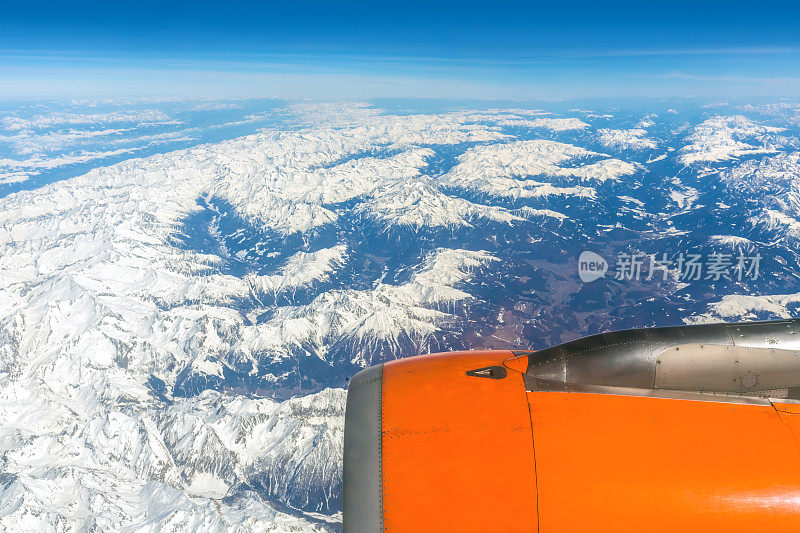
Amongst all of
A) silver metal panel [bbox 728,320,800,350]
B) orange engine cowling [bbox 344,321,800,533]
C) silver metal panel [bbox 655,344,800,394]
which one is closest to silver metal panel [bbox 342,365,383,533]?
orange engine cowling [bbox 344,321,800,533]

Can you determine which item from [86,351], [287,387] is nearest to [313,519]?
[287,387]

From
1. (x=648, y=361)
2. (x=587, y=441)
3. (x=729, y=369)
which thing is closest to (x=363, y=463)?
(x=587, y=441)

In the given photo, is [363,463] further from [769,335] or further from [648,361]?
[769,335]

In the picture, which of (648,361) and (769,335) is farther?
(769,335)

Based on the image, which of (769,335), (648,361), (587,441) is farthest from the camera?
(769,335)

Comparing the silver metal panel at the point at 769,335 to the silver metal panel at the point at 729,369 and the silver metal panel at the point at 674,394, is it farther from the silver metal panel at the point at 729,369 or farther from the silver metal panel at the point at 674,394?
the silver metal panel at the point at 674,394

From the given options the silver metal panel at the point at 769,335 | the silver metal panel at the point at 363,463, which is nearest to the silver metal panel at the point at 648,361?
the silver metal panel at the point at 769,335
